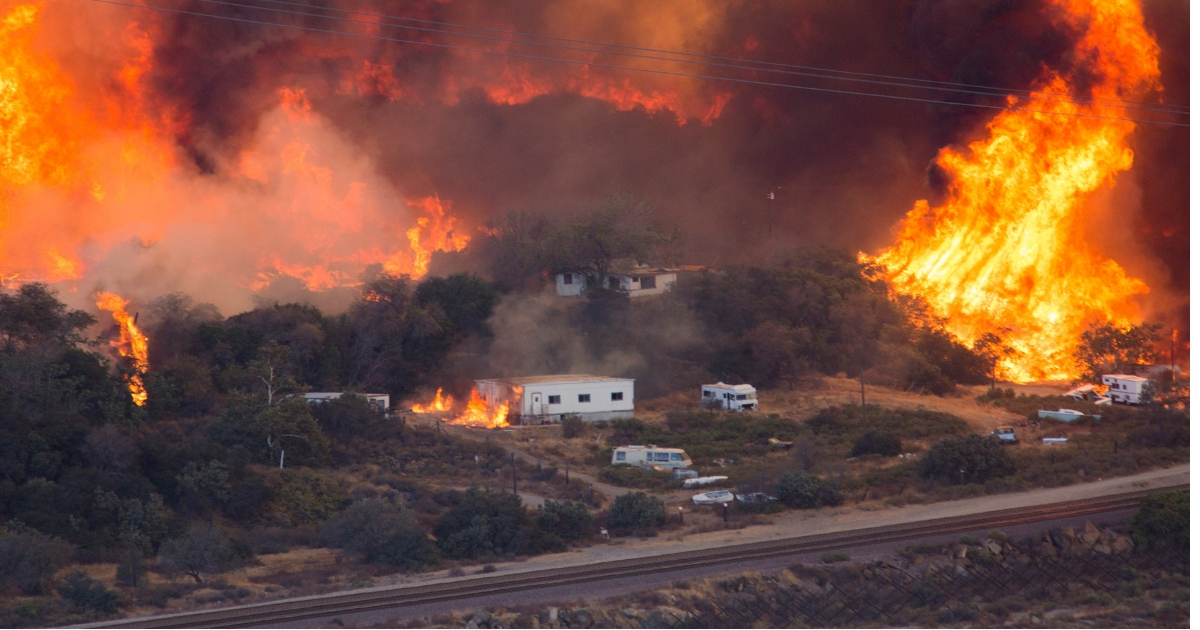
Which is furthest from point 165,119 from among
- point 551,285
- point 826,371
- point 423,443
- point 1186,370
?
point 1186,370

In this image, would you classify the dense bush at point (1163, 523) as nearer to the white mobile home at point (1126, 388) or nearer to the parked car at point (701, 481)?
the parked car at point (701, 481)

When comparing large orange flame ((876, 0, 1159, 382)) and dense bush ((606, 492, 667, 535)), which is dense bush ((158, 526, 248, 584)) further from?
large orange flame ((876, 0, 1159, 382))

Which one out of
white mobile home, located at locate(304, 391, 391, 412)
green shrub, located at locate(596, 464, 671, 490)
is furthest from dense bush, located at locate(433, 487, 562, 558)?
white mobile home, located at locate(304, 391, 391, 412)

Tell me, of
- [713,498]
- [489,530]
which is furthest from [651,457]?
[489,530]

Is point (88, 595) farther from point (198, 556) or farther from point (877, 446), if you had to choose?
point (877, 446)

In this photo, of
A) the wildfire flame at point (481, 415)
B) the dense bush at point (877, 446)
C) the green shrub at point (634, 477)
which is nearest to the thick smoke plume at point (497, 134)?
the wildfire flame at point (481, 415)

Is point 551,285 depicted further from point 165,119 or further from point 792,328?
point 165,119
